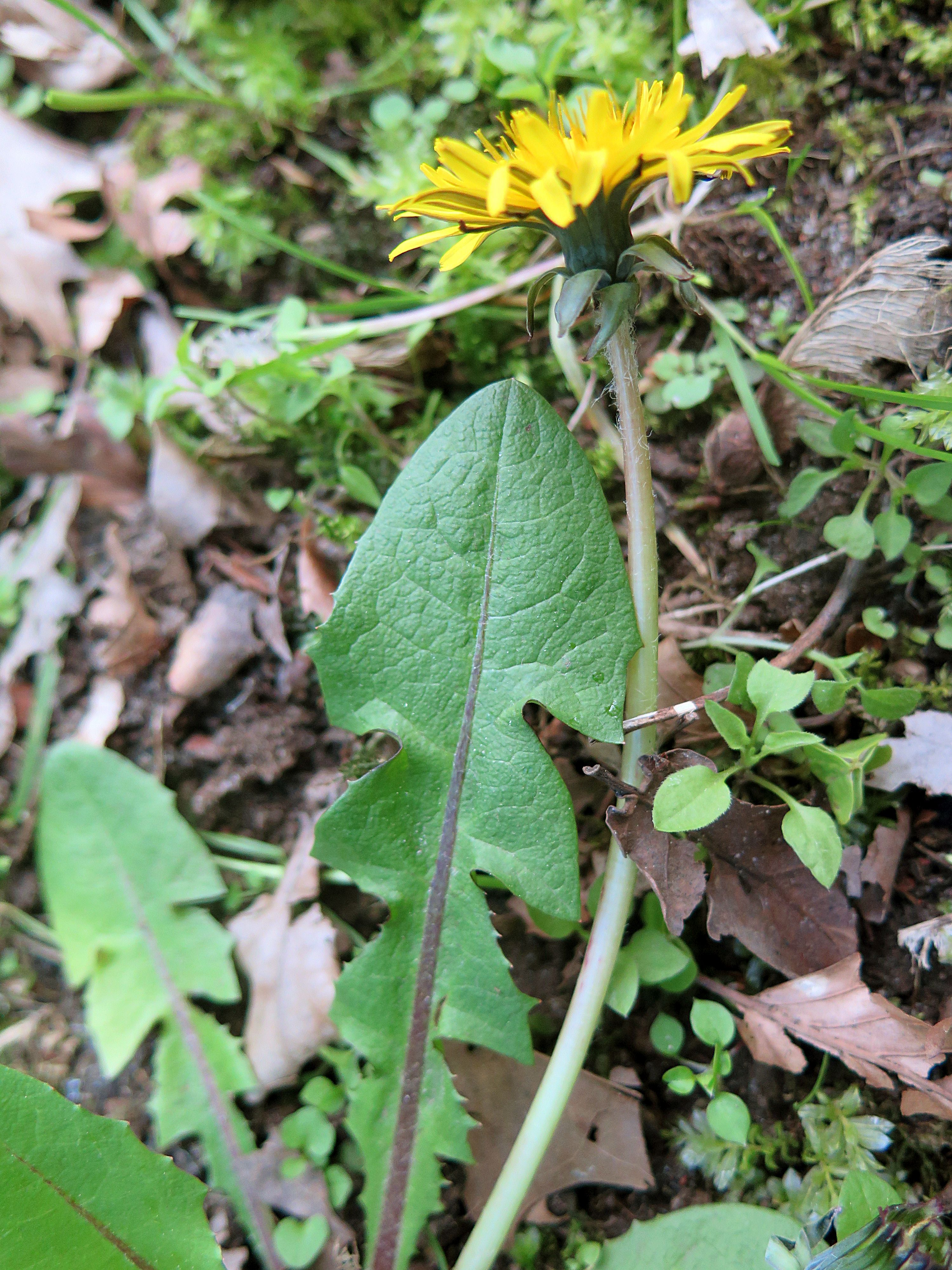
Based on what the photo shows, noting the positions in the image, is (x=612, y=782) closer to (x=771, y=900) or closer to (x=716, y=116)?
(x=771, y=900)

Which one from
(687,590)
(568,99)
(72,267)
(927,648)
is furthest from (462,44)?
(927,648)

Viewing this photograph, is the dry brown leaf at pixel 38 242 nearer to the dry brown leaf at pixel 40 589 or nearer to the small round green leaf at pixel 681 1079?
the dry brown leaf at pixel 40 589

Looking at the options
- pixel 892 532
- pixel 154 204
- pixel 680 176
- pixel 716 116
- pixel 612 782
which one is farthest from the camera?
pixel 154 204

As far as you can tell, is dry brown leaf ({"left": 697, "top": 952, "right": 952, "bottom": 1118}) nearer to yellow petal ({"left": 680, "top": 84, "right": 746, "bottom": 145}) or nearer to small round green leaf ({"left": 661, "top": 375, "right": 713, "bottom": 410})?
small round green leaf ({"left": 661, "top": 375, "right": 713, "bottom": 410})

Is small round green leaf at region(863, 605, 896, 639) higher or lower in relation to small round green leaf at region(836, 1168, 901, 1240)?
higher

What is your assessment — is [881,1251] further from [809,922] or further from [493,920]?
[493,920]

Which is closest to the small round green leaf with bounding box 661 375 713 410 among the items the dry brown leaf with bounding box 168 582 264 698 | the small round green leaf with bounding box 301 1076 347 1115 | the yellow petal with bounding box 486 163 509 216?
the yellow petal with bounding box 486 163 509 216

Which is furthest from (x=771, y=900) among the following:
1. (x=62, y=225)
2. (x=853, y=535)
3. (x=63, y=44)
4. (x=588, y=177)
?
(x=63, y=44)
